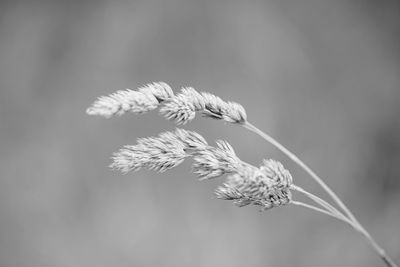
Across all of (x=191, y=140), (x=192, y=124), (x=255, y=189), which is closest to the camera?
(x=255, y=189)

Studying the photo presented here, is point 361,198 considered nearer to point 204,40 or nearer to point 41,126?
point 204,40

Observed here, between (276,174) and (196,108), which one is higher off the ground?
(196,108)

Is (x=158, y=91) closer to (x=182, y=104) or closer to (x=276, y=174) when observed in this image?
(x=182, y=104)

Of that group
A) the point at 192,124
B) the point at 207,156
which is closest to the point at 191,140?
the point at 207,156

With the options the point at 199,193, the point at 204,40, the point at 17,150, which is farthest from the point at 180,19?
the point at 17,150

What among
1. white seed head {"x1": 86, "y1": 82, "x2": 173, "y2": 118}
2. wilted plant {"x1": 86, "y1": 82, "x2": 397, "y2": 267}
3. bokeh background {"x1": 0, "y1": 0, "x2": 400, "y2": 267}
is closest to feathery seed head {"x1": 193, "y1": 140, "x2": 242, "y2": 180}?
wilted plant {"x1": 86, "y1": 82, "x2": 397, "y2": 267}

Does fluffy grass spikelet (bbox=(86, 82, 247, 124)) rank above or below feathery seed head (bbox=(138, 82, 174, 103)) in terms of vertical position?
below

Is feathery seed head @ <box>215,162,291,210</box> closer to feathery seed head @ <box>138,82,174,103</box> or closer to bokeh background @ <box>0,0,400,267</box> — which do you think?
feathery seed head @ <box>138,82,174,103</box>
